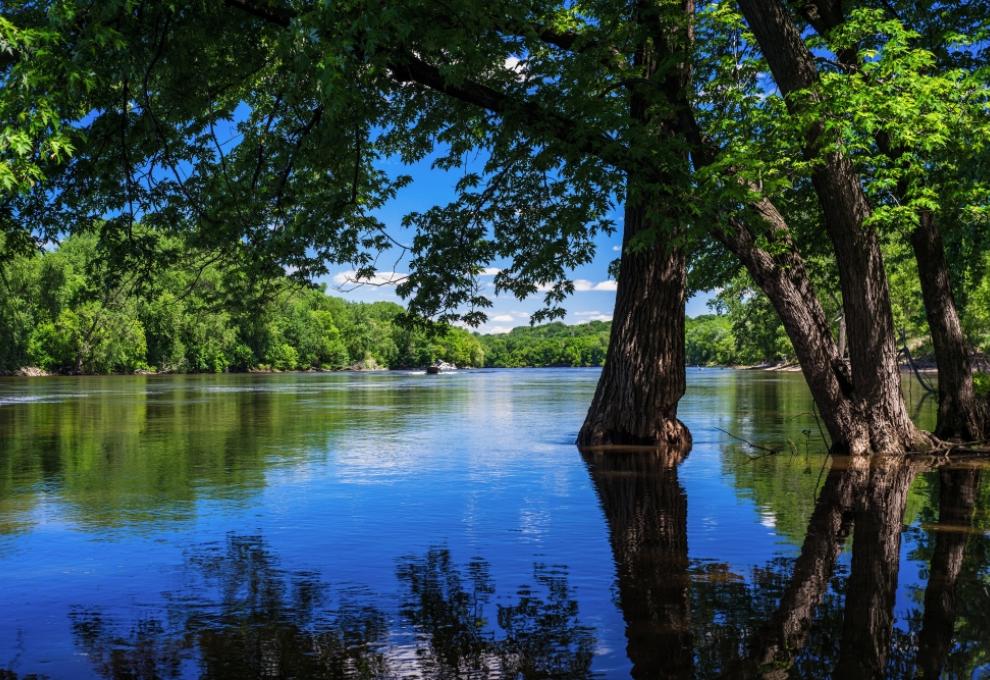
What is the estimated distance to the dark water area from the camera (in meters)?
5.24

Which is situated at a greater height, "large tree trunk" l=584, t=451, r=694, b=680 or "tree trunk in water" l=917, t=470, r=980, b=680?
"tree trunk in water" l=917, t=470, r=980, b=680

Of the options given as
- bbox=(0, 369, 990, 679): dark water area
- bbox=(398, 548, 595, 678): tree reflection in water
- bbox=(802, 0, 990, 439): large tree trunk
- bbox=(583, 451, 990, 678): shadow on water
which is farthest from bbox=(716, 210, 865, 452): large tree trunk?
bbox=(398, 548, 595, 678): tree reflection in water

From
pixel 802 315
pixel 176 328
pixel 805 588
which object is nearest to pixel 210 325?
pixel 176 328

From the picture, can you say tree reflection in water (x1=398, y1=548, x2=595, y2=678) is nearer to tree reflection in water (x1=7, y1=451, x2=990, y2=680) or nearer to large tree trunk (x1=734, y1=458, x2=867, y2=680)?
tree reflection in water (x1=7, y1=451, x2=990, y2=680)

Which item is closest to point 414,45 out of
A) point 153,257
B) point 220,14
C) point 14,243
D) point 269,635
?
point 220,14

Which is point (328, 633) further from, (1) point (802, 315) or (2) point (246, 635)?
(1) point (802, 315)

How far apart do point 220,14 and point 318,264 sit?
238 inches

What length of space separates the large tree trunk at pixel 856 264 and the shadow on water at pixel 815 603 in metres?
4.15

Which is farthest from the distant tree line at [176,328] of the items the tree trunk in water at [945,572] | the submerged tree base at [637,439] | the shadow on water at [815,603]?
the tree trunk in water at [945,572]

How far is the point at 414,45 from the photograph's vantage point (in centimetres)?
1259

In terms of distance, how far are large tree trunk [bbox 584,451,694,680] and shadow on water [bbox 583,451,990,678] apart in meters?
0.01

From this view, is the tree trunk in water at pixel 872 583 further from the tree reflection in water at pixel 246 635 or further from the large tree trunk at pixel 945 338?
the large tree trunk at pixel 945 338

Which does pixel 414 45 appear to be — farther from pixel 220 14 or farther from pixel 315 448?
pixel 315 448

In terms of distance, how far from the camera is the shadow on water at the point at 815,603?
16.6 ft
